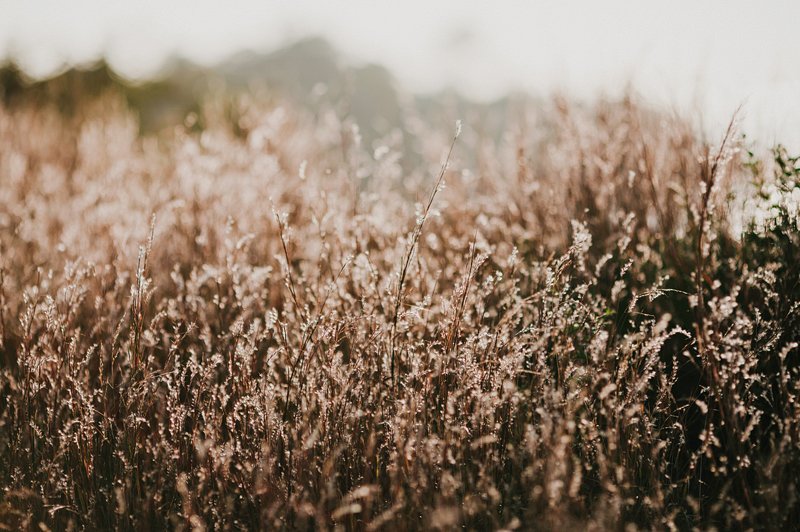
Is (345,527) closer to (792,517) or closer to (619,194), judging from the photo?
(792,517)

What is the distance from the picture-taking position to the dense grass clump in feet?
5.16

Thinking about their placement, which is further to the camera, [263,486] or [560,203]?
[560,203]

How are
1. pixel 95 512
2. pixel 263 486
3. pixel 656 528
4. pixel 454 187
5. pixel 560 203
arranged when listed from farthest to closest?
pixel 454 187
pixel 560 203
pixel 95 512
pixel 263 486
pixel 656 528

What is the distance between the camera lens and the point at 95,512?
1.70 metres

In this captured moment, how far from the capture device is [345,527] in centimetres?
162

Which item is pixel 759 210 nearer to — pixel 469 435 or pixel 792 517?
pixel 792 517

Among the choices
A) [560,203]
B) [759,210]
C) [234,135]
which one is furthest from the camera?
[234,135]

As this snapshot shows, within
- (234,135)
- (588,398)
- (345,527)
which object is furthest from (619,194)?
(234,135)

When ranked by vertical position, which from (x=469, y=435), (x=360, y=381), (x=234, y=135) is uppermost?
(x=234, y=135)

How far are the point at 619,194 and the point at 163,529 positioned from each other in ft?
8.42

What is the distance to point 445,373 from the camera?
5.53ft

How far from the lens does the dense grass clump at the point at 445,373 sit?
157cm

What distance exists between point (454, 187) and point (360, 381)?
2.22 meters

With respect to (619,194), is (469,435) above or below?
below
